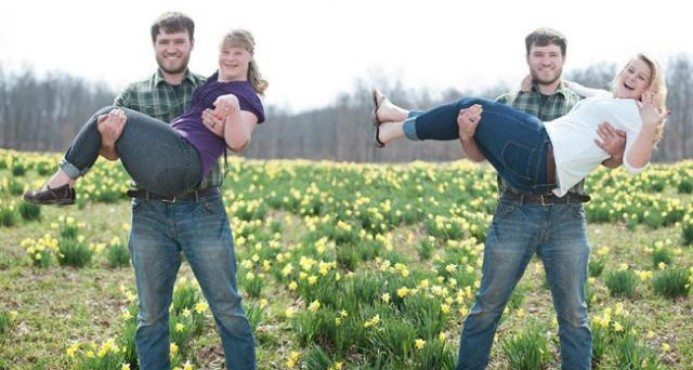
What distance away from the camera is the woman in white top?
309 centimetres

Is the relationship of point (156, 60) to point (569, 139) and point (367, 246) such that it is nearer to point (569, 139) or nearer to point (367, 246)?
point (569, 139)

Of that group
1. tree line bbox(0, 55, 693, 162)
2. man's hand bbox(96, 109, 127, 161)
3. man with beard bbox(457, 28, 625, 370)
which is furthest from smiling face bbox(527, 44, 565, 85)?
tree line bbox(0, 55, 693, 162)

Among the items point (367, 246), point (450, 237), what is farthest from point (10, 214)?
point (450, 237)

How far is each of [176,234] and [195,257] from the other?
16 cm

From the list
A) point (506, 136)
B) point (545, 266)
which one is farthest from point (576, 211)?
point (506, 136)

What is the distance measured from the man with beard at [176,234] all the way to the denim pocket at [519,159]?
1505 mm

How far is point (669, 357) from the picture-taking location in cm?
442

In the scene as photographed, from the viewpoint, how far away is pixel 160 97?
3428 mm

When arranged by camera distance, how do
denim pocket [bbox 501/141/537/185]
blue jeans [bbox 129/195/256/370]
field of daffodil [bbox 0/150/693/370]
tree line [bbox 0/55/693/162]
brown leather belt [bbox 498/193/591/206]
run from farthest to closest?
tree line [bbox 0/55/693/162] → field of daffodil [bbox 0/150/693/370] → brown leather belt [bbox 498/193/591/206] → blue jeans [bbox 129/195/256/370] → denim pocket [bbox 501/141/537/185]

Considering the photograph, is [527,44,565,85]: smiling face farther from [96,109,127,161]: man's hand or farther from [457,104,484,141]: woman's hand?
[96,109,127,161]: man's hand

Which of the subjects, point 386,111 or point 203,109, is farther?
point 386,111

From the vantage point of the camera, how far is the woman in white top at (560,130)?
3088 mm

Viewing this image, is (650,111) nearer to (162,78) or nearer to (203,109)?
(203,109)

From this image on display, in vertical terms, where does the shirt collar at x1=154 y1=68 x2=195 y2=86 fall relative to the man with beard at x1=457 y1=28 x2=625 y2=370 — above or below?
above
